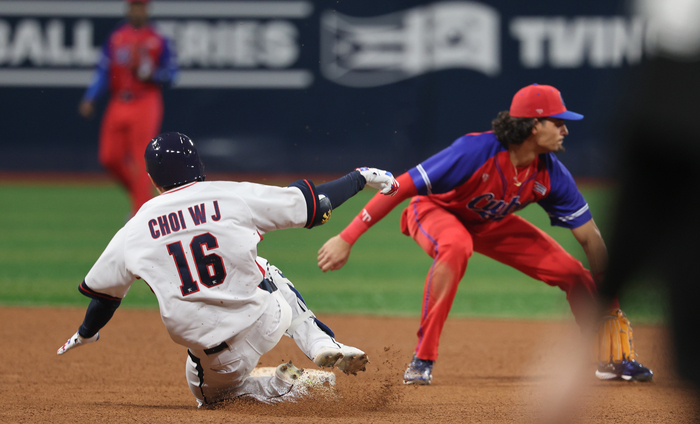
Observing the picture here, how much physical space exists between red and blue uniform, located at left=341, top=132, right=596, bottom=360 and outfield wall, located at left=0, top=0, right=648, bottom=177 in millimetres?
9713

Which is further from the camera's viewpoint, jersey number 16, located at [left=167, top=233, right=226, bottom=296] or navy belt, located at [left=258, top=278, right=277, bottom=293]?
navy belt, located at [left=258, top=278, right=277, bottom=293]

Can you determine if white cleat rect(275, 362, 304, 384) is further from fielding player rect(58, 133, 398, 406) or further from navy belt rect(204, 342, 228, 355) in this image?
navy belt rect(204, 342, 228, 355)

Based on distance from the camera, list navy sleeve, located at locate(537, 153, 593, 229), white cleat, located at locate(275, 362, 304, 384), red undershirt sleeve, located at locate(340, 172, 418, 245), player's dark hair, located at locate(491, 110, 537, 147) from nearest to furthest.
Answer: white cleat, located at locate(275, 362, 304, 384) < red undershirt sleeve, located at locate(340, 172, 418, 245) < player's dark hair, located at locate(491, 110, 537, 147) < navy sleeve, located at locate(537, 153, 593, 229)

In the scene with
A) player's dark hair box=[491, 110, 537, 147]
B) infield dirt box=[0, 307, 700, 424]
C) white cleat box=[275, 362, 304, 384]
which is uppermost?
player's dark hair box=[491, 110, 537, 147]

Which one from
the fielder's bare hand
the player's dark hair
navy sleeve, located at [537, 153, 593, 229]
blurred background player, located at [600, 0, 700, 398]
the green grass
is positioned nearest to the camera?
blurred background player, located at [600, 0, 700, 398]

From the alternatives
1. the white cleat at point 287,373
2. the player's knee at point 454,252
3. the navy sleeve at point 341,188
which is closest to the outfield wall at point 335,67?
the player's knee at point 454,252

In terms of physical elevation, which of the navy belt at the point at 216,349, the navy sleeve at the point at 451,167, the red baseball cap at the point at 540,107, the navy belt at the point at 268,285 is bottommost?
the navy belt at the point at 216,349

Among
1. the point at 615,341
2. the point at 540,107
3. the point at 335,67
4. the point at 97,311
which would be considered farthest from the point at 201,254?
the point at 335,67

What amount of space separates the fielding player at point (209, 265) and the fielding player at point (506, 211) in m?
0.66

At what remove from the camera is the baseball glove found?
4.06m

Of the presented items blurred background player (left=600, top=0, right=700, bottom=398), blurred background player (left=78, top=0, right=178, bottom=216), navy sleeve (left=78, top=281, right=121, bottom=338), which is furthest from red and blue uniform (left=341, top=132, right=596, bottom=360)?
blurred background player (left=78, top=0, right=178, bottom=216)

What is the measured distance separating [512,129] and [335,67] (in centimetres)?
1058

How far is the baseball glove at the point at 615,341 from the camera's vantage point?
406cm

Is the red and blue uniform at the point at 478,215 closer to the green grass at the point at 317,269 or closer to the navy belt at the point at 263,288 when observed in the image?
the green grass at the point at 317,269
